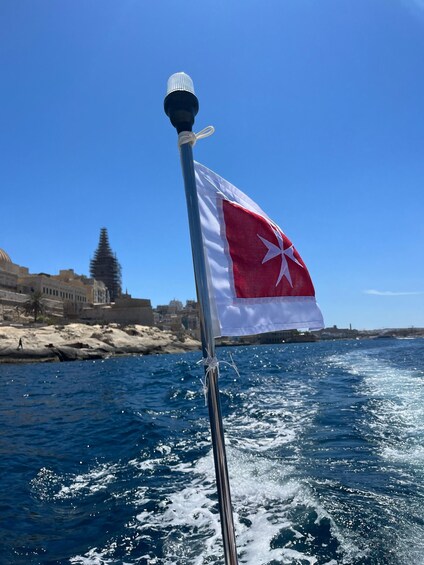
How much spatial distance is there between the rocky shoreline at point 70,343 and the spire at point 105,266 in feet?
204

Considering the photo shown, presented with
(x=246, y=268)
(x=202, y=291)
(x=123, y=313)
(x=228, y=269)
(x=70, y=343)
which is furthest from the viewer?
(x=123, y=313)

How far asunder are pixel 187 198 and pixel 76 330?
6195 centimetres

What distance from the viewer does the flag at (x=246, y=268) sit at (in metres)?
2.73

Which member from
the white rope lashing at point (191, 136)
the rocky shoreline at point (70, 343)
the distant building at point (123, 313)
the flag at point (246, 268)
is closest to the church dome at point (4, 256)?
the distant building at point (123, 313)

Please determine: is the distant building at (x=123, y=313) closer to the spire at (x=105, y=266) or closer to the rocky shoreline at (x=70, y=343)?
the rocky shoreline at (x=70, y=343)

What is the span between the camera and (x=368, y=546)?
4750mm

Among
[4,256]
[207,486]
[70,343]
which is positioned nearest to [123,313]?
[4,256]

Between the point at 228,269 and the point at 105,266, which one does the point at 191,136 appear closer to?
the point at 228,269

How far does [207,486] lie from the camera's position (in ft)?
23.4

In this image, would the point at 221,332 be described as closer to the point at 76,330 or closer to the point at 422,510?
the point at 422,510

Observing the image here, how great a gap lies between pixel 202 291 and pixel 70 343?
5493 centimetres

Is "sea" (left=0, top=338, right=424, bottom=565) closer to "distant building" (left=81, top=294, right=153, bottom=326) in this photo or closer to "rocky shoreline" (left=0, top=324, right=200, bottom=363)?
"rocky shoreline" (left=0, top=324, right=200, bottom=363)

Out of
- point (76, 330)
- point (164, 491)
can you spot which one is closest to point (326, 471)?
point (164, 491)

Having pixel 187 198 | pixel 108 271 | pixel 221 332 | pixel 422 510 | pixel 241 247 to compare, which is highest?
pixel 108 271
